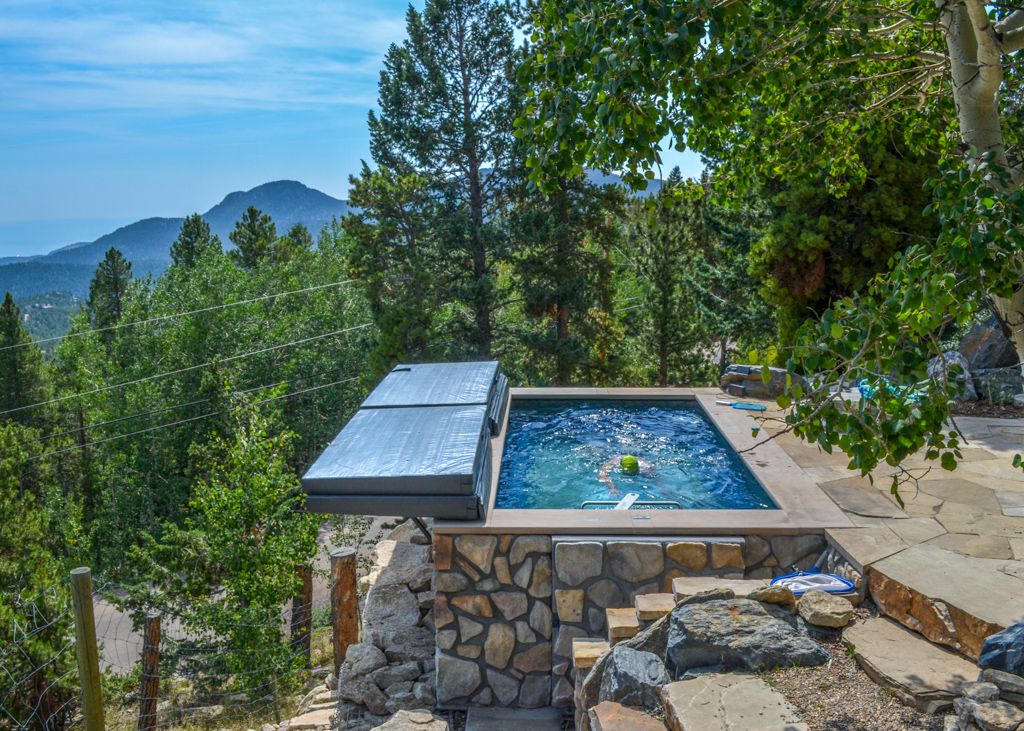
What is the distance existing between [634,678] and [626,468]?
351cm

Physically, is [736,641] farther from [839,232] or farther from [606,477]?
[839,232]

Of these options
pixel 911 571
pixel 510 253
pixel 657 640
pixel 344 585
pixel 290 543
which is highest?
pixel 510 253

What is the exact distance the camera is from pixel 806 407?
87.7 inches

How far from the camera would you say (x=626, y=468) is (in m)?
6.53

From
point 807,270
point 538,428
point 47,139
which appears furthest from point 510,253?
point 47,139

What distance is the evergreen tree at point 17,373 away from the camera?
2409 cm

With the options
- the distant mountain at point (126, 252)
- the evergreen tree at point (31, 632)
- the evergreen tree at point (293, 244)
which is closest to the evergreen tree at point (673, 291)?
the evergreen tree at point (31, 632)

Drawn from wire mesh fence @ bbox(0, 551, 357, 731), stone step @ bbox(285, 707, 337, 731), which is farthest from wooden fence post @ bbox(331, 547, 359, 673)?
stone step @ bbox(285, 707, 337, 731)

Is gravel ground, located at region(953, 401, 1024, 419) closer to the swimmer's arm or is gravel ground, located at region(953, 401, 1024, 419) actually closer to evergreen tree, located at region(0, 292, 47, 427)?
the swimmer's arm

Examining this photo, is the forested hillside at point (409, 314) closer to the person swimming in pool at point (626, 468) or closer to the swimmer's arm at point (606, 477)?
the person swimming in pool at point (626, 468)

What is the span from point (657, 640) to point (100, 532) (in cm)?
2017

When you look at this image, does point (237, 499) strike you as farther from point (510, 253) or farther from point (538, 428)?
point (510, 253)

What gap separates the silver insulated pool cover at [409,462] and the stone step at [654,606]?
4.17ft

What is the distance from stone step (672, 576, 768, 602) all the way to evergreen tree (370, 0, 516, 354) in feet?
36.5
